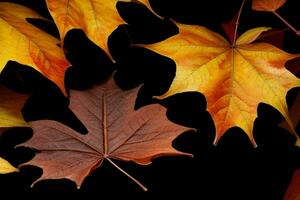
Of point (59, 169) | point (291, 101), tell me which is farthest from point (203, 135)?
point (59, 169)

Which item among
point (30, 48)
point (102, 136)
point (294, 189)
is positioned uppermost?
point (30, 48)

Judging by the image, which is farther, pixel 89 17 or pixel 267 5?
pixel 267 5

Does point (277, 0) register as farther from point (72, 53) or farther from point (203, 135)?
point (72, 53)

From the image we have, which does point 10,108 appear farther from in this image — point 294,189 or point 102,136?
point 294,189

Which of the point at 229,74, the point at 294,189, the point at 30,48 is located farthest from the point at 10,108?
the point at 294,189

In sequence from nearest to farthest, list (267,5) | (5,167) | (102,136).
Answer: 1. (5,167)
2. (102,136)
3. (267,5)

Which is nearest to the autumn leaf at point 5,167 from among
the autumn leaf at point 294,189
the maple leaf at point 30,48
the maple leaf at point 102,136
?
the maple leaf at point 102,136
